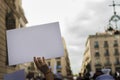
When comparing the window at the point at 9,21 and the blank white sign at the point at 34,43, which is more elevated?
the window at the point at 9,21

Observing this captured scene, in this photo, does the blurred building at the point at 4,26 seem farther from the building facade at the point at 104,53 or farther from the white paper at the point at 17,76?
the building facade at the point at 104,53

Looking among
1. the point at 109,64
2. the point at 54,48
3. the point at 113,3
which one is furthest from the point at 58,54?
the point at 109,64

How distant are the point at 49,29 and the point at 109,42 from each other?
256 ft

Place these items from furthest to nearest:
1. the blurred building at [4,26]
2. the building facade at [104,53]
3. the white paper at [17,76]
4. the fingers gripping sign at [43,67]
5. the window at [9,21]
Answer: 1. the building facade at [104,53]
2. the window at [9,21]
3. the blurred building at [4,26]
4. the white paper at [17,76]
5. the fingers gripping sign at [43,67]

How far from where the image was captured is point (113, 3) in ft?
58.4

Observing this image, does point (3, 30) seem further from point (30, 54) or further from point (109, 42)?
point (109, 42)

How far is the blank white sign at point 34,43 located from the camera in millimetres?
4301

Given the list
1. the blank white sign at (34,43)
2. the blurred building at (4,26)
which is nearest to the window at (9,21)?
the blurred building at (4,26)

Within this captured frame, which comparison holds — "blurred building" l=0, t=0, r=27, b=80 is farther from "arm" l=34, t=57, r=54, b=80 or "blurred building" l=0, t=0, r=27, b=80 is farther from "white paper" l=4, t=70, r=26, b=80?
"arm" l=34, t=57, r=54, b=80

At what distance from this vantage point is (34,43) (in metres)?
4.43

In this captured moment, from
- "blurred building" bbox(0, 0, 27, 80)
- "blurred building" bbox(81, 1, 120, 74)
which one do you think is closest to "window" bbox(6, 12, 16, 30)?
"blurred building" bbox(0, 0, 27, 80)

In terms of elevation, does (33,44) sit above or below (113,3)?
below

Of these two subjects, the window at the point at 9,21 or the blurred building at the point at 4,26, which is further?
the window at the point at 9,21

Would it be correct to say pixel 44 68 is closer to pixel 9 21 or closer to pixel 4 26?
pixel 4 26
